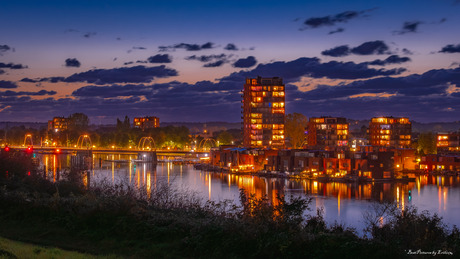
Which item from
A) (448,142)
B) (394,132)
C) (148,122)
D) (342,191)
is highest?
(148,122)

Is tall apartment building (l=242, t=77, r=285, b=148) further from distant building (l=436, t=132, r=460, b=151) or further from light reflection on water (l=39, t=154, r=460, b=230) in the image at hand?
distant building (l=436, t=132, r=460, b=151)

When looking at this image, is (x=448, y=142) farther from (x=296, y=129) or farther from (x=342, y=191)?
(x=342, y=191)

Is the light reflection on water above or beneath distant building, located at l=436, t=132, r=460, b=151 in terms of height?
beneath

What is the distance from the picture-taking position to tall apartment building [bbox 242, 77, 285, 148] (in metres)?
56.5

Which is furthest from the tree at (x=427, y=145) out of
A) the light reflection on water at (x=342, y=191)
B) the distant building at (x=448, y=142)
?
the light reflection on water at (x=342, y=191)

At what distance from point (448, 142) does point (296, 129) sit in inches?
758

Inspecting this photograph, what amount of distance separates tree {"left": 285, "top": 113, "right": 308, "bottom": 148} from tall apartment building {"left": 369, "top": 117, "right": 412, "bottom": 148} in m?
9.96

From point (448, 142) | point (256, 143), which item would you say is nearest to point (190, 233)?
point (256, 143)

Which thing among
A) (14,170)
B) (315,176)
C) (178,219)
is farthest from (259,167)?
(178,219)

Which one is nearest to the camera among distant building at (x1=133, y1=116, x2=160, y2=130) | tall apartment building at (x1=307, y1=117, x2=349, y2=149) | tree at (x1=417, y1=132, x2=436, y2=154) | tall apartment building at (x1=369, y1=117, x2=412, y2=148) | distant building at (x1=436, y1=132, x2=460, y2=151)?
tree at (x1=417, y1=132, x2=436, y2=154)

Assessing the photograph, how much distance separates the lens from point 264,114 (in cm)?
5684

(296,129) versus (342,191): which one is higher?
(296,129)

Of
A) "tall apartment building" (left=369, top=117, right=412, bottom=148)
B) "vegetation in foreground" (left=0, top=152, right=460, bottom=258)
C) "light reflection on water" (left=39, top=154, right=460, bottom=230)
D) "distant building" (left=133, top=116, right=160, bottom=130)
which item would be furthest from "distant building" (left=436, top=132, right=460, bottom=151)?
"distant building" (left=133, top=116, right=160, bottom=130)

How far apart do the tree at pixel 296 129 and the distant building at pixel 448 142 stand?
17.3 metres
